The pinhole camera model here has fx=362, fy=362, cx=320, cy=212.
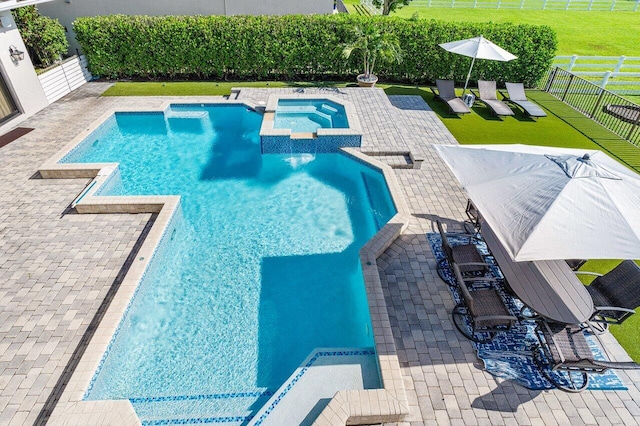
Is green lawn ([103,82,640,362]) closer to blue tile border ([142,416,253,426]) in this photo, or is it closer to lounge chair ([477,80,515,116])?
lounge chair ([477,80,515,116])

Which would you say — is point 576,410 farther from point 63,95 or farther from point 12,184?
point 63,95

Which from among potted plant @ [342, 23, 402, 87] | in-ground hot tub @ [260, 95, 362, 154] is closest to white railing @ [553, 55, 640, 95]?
potted plant @ [342, 23, 402, 87]

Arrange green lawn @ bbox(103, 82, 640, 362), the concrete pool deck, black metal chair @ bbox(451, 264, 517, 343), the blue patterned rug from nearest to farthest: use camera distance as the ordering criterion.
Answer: the concrete pool deck < the blue patterned rug < black metal chair @ bbox(451, 264, 517, 343) < green lawn @ bbox(103, 82, 640, 362)

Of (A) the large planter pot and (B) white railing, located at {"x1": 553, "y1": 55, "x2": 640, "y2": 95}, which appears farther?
(A) the large planter pot

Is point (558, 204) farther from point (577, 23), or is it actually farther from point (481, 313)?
point (577, 23)

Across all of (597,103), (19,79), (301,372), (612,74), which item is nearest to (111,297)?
(301,372)
